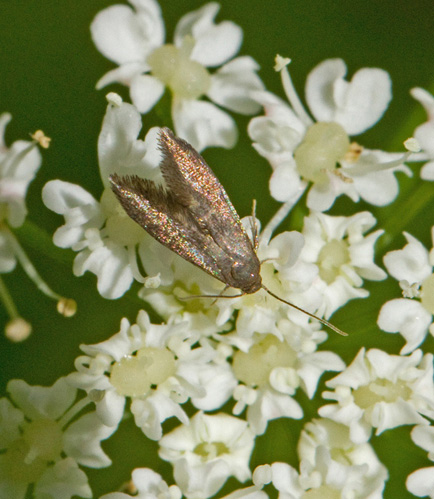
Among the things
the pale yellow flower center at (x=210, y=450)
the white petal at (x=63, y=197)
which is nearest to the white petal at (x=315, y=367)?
the pale yellow flower center at (x=210, y=450)

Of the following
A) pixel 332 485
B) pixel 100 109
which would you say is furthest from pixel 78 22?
pixel 332 485

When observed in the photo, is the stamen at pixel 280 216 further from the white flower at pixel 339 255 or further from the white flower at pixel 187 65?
the white flower at pixel 187 65

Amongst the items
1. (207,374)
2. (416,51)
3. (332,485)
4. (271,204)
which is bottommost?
(332,485)

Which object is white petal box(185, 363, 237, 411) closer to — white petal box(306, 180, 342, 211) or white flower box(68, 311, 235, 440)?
white flower box(68, 311, 235, 440)

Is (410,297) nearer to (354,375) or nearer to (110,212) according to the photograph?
Result: (354,375)

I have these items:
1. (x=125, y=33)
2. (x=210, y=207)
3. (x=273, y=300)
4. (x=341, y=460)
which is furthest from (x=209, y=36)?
(x=341, y=460)

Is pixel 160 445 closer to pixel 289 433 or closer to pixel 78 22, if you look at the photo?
pixel 289 433
